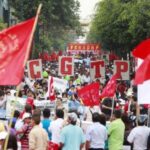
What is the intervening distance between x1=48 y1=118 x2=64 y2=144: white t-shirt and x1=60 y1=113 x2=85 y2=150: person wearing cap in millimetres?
965

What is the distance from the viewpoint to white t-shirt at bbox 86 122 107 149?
11.9m

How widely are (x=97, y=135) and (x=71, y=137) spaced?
0.62 m

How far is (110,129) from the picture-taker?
12.2m

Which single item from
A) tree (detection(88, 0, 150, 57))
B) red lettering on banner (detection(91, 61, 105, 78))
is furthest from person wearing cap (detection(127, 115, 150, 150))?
tree (detection(88, 0, 150, 57))

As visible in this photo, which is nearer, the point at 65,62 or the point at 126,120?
the point at 126,120

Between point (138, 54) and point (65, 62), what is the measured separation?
16680 mm

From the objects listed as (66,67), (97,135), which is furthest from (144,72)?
(66,67)

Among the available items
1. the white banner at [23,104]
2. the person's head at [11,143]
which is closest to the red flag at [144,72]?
the person's head at [11,143]

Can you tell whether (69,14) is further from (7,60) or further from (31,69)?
(7,60)

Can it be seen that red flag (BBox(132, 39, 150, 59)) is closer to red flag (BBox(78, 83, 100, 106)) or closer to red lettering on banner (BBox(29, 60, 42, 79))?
red flag (BBox(78, 83, 100, 106))

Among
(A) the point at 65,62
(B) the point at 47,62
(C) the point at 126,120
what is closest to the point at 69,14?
(B) the point at 47,62

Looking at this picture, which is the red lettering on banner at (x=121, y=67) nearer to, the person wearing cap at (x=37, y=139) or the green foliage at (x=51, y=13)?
the person wearing cap at (x=37, y=139)

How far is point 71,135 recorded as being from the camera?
11445mm

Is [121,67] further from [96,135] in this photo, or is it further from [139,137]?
[139,137]
